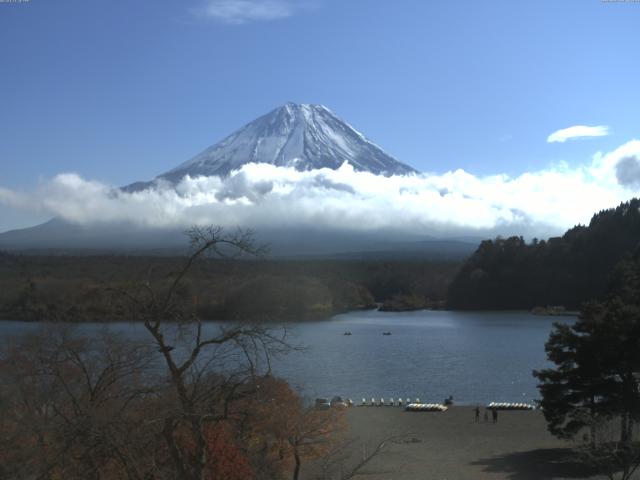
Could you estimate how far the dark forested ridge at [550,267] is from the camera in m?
53.7

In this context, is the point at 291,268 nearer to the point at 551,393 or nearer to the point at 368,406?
the point at 368,406

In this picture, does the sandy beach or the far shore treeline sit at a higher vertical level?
the far shore treeline

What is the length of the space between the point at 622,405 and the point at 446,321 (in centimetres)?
4012

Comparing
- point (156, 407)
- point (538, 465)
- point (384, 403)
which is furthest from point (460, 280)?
point (156, 407)

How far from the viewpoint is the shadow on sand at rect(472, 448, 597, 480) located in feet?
36.6

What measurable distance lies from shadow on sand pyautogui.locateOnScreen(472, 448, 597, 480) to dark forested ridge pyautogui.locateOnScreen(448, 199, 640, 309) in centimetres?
4079

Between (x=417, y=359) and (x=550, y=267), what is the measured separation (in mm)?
32040

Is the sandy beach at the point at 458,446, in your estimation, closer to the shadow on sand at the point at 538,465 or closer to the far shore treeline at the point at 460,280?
the shadow on sand at the point at 538,465

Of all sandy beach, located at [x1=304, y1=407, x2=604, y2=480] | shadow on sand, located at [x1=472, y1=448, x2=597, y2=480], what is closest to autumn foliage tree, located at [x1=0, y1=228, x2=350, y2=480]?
sandy beach, located at [x1=304, y1=407, x2=604, y2=480]

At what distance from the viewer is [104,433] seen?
11.3 ft

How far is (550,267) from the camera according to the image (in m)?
58.0

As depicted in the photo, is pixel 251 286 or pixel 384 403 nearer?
pixel 384 403

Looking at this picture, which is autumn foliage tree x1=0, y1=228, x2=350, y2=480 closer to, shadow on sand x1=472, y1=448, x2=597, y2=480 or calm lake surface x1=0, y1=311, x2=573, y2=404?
shadow on sand x1=472, y1=448, x2=597, y2=480

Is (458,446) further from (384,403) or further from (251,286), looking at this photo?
(251,286)
